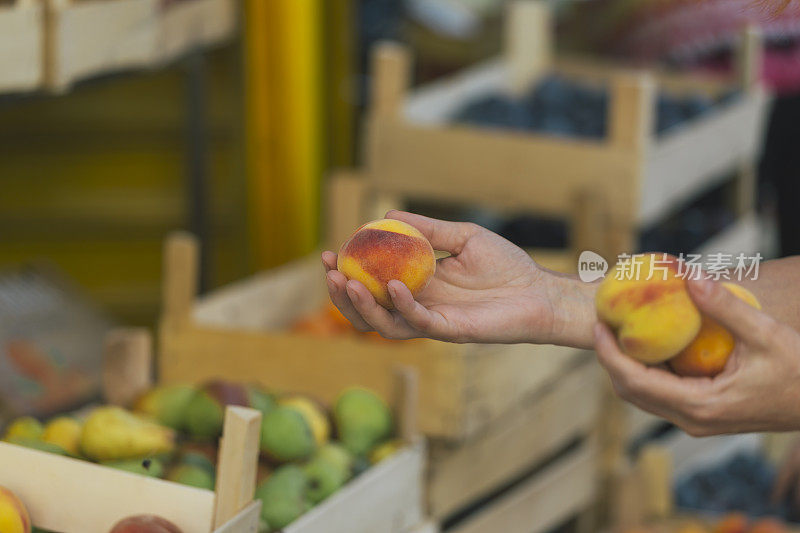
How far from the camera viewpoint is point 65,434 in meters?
1.47

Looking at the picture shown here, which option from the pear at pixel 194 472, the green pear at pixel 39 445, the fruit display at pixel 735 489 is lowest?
the fruit display at pixel 735 489

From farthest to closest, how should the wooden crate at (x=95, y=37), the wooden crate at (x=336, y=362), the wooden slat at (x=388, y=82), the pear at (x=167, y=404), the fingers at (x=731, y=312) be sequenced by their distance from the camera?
the wooden slat at (x=388, y=82)
the wooden crate at (x=336, y=362)
the wooden crate at (x=95, y=37)
the pear at (x=167, y=404)
the fingers at (x=731, y=312)

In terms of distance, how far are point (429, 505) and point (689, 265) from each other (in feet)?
3.86

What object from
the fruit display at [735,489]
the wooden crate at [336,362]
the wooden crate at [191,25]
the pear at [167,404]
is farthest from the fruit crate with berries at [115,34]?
the fruit display at [735,489]

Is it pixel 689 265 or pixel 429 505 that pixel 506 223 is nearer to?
pixel 429 505

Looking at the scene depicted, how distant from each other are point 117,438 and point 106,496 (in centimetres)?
16

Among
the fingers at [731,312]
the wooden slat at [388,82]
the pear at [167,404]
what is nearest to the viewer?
the fingers at [731,312]

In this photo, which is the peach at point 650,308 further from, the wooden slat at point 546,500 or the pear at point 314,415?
the wooden slat at point 546,500

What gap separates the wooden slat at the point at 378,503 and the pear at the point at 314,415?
0.10 meters

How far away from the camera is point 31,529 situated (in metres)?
1.30

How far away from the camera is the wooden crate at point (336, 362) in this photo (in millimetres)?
2035

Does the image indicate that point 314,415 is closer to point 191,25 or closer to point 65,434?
point 65,434

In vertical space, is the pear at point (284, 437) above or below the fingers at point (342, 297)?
below

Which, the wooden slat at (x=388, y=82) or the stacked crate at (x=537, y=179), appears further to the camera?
the wooden slat at (x=388, y=82)
